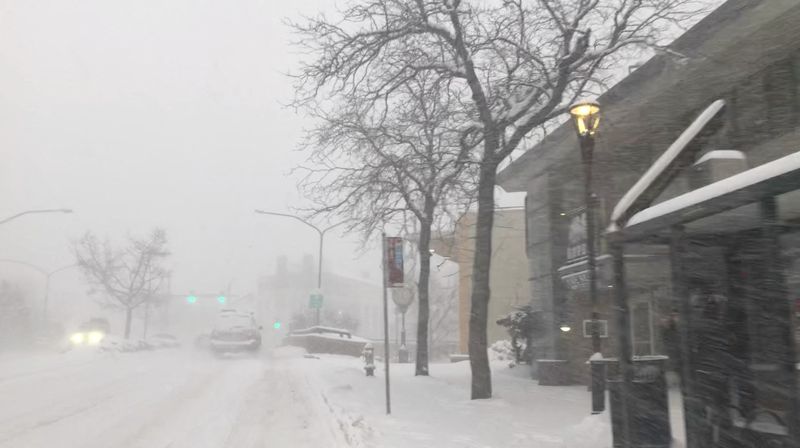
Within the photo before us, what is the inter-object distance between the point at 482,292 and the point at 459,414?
2.77 m

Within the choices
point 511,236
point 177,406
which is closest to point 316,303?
point 511,236

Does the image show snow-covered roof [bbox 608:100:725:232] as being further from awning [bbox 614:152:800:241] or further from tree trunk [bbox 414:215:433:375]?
tree trunk [bbox 414:215:433:375]

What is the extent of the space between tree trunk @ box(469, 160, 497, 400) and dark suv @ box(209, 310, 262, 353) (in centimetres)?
1457

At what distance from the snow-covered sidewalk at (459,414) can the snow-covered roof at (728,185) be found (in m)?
2.86

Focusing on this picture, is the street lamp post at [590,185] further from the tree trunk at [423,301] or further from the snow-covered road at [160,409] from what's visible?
the tree trunk at [423,301]

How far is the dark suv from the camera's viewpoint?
25003mm

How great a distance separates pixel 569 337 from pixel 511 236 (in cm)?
1775

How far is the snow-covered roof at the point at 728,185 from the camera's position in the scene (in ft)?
15.6

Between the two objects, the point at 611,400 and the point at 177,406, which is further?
the point at 177,406

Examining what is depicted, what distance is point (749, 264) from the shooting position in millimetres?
7926

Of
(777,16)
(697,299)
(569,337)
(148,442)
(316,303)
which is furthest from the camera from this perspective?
(316,303)

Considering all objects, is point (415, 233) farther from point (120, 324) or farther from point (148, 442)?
point (120, 324)

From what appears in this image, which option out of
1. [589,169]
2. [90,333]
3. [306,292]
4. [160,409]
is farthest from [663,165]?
→ [306,292]

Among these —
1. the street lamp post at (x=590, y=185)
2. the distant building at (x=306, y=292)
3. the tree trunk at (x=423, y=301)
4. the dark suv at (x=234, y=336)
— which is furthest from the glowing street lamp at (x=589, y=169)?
the distant building at (x=306, y=292)
